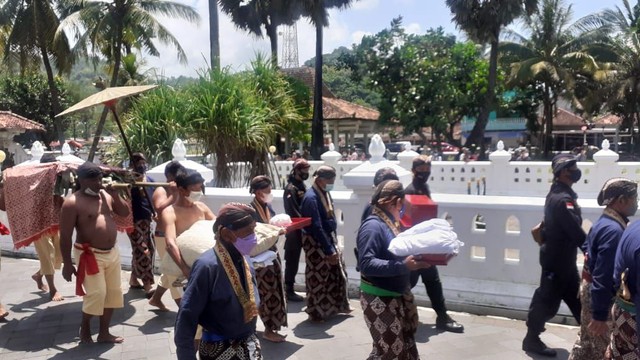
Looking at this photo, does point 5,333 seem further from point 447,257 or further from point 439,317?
point 447,257

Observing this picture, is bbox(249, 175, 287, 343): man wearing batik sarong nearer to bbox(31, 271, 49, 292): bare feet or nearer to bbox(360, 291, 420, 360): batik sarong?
bbox(360, 291, 420, 360): batik sarong

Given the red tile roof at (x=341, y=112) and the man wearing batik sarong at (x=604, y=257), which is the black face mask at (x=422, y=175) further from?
the red tile roof at (x=341, y=112)

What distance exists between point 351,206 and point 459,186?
10.9 meters

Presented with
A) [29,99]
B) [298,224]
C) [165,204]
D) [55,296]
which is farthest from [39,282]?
[29,99]

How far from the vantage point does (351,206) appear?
22.1 ft

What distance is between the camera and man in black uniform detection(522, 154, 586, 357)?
14.7 ft

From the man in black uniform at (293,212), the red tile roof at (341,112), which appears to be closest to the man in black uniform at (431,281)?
the man in black uniform at (293,212)

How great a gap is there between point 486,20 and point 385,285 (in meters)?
24.0

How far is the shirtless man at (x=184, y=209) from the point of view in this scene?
4781 millimetres

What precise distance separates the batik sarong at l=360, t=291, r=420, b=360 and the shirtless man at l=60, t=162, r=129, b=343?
8.66 feet

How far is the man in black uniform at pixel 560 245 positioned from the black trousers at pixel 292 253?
8.44 ft

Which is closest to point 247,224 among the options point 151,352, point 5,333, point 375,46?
point 151,352

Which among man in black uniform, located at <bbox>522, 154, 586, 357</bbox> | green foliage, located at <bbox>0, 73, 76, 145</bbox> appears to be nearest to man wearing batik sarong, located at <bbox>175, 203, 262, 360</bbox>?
man in black uniform, located at <bbox>522, 154, 586, 357</bbox>

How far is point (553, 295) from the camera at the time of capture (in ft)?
15.6
